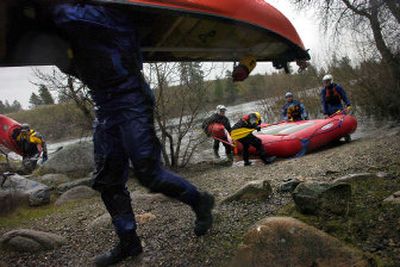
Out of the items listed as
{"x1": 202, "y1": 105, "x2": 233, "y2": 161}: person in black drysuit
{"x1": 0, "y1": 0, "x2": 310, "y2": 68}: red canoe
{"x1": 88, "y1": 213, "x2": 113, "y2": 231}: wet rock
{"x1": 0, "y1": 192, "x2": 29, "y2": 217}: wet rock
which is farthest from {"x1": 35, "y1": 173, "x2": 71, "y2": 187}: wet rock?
{"x1": 0, "y1": 0, "x2": 310, "y2": 68}: red canoe

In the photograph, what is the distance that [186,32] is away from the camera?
3295mm

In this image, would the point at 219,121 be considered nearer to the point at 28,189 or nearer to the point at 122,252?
the point at 28,189

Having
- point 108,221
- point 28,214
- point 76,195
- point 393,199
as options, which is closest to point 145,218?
point 108,221

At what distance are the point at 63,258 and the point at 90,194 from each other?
397cm

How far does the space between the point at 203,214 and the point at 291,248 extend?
735 millimetres

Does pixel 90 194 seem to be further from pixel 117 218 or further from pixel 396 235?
pixel 396 235

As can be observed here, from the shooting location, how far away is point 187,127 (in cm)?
969

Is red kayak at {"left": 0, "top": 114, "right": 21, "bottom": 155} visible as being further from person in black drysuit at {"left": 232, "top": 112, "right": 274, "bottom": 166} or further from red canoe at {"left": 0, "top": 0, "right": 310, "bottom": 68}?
red canoe at {"left": 0, "top": 0, "right": 310, "bottom": 68}

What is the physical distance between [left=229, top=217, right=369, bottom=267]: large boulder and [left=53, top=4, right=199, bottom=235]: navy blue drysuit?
0.56 m

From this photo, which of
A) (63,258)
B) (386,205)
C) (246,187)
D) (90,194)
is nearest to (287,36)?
(246,187)

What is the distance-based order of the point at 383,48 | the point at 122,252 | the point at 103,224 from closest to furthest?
the point at 122,252
the point at 103,224
the point at 383,48

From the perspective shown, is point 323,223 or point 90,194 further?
point 90,194

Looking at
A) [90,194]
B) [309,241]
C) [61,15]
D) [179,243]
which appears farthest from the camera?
[90,194]

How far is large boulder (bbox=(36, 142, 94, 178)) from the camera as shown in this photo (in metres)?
9.76
